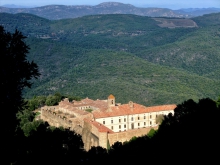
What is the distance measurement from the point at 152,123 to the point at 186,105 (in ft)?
66.8

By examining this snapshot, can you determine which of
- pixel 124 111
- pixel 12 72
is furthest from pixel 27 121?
pixel 12 72

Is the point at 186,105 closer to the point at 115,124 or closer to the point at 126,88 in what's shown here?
the point at 115,124

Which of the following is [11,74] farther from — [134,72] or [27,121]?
[134,72]

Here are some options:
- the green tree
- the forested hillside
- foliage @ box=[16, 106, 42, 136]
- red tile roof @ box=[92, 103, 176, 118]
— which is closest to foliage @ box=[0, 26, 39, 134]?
the green tree

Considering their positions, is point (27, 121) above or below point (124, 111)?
below

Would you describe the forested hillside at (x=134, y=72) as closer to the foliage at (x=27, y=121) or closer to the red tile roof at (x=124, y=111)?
the red tile roof at (x=124, y=111)

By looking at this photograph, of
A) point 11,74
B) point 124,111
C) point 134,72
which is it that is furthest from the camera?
point 134,72

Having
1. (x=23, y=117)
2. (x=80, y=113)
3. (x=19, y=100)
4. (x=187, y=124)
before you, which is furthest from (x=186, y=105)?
(x=23, y=117)

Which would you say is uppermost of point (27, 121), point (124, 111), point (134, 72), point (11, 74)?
point (11, 74)

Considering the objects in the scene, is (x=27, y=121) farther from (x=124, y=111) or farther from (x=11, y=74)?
(x=11, y=74)

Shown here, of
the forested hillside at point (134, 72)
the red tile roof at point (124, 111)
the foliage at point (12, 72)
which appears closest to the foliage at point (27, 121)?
the red tile roof at point (124, 111)

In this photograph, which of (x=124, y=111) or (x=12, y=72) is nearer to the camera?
(x=12, y=72)

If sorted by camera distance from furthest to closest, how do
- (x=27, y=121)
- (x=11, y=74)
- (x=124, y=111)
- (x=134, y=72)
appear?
(x=134, y=72) → (x=27, y=121) → (x=124, y=111) → (x=11, y=74)

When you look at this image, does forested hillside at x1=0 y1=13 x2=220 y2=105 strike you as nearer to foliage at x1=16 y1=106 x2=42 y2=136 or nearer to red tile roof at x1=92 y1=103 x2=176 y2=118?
red tile roof at x1=92 y1=103 x2=176 y2=118
